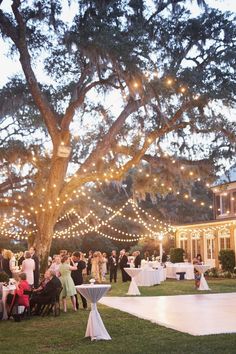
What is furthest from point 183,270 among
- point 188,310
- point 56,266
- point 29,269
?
point 29,269

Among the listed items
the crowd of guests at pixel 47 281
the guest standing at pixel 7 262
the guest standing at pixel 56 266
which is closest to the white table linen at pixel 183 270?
Answer: the guest standing at pixel 7 262

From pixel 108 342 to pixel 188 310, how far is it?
3.88 metres

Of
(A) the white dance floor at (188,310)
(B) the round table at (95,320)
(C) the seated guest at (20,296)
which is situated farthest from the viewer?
(C) the seated guest at (20,296)

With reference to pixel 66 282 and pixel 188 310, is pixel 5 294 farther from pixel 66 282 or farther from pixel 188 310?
pixel 188 310

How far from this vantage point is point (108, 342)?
816 centimetres

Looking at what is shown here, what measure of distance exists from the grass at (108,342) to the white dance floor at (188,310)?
1.49 feet

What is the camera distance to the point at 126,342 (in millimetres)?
8078

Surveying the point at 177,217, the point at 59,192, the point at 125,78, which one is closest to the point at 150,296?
the point at 59,192

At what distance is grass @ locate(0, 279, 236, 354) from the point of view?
24.6ft

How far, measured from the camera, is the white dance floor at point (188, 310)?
9.32m

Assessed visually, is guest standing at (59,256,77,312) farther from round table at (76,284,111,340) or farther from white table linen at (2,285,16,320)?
round table at (76,284,111,340)

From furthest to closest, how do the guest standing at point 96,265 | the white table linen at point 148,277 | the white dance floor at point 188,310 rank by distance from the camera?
the guest standing at point 96,265
the white table linen at point 148,277
the white dance floor at point 188,310

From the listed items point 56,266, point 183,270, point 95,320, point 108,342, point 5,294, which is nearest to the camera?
point 108,342

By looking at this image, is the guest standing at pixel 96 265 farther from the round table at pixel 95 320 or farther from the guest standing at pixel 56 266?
the round table at pixel 95 320
